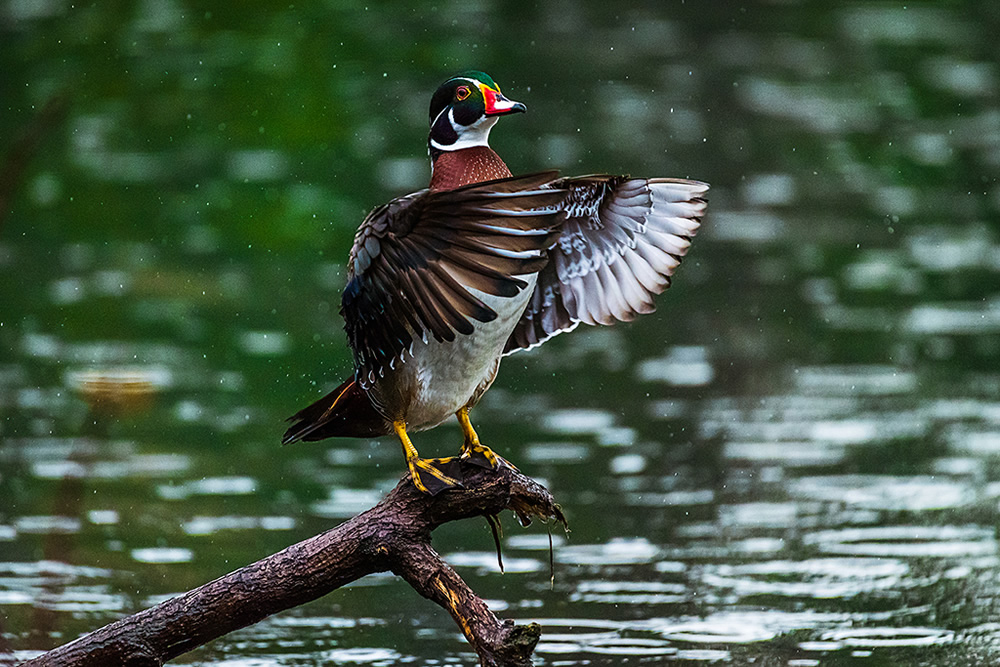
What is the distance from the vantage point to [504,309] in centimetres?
414

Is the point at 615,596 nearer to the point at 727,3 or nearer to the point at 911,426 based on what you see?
the point at 911,426

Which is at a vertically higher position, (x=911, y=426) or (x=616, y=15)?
(x=616, y=15)

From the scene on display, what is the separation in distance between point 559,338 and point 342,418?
487 cm

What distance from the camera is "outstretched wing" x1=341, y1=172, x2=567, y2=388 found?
12.2 ft

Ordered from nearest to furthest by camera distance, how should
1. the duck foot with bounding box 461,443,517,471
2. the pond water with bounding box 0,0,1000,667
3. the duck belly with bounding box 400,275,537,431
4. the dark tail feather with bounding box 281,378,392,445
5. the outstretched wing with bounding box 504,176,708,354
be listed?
the duck belly with bounding box 400,275,537,431 → the duck foot with bounding box 461,443,517,471 → the dark tail feather with bounding box 281,378,392,445 → the outstretched wing with bounding box 504,176,708,354 → the pond water with bounding box 0,0,1000,667

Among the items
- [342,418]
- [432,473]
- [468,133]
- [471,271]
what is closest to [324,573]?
[432,473]

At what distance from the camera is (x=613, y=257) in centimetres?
471

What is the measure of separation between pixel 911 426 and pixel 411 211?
4.72 meters

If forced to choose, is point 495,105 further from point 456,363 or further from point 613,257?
point 456,363

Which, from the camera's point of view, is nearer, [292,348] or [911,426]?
[911,426]

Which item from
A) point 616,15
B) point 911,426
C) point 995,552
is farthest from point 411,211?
point 616,15

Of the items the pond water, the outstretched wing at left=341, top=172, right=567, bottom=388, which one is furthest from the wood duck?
the pond water

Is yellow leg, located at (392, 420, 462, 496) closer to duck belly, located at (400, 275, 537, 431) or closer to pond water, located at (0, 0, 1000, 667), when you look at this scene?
duck belly, located at (400, 275, 537, 431)

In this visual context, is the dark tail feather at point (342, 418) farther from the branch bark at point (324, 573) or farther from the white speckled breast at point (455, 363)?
the branch bark at point (324, 573)
